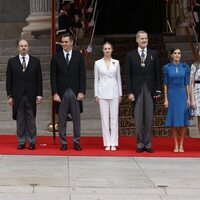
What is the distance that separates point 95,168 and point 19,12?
1479cm

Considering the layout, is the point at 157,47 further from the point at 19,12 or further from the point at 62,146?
the point at 62,146

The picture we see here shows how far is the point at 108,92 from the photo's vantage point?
11.8 metres

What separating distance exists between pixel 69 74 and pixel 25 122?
1.20m

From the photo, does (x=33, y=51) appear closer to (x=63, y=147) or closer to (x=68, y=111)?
(x=68, y=111)

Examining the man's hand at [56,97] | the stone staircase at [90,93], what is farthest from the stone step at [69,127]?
the man's hand at [56,97]

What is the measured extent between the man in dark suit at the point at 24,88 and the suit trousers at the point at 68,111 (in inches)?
18.6

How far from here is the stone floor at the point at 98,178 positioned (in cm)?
850

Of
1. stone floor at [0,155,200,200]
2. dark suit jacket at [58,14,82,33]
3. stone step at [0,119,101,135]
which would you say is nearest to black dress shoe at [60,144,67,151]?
stone floor at [0,155,200,200]

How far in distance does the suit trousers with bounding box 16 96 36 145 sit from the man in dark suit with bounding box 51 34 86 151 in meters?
0.50

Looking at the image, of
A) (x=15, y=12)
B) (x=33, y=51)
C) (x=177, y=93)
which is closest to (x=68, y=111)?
(x=177, y=93)

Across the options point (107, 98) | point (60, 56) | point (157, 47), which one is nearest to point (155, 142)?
point (107, 98)

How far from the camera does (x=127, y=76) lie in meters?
11.8

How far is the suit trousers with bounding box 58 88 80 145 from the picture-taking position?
11.8 m

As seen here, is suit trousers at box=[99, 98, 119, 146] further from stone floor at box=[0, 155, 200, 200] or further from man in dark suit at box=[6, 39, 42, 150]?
man in dark suit at box=[6, 39, 42, 150]
